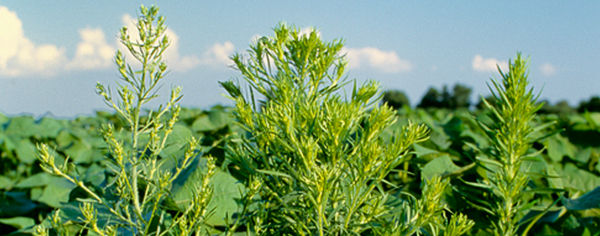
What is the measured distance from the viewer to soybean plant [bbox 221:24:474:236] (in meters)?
0.98

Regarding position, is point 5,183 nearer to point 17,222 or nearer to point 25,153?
point 25,153

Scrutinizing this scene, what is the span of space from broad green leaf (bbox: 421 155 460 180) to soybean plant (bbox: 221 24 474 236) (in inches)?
38.4

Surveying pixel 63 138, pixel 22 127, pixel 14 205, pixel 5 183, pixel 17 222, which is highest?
pixel 22 127

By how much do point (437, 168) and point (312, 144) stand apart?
134cm

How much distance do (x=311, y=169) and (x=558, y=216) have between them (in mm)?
1451

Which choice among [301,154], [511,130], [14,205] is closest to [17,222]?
[14,205]

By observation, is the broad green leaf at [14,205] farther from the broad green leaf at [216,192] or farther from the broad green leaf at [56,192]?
the broad green leaf at [216,192]

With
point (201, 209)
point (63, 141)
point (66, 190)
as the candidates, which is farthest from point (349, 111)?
point (63, 141)

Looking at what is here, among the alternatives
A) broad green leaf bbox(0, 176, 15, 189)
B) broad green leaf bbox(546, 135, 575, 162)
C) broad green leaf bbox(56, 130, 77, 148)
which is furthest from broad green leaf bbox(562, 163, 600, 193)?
broad green leaf bbox(0, 176, 15, 189)

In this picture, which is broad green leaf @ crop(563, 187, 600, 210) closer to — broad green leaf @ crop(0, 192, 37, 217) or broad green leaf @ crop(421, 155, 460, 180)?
broad green leaf @ crop(421, 155, 460, 180)

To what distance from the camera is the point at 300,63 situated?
119cm

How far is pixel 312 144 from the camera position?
96cm

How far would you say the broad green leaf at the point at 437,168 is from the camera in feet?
6.93

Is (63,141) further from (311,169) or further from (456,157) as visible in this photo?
(311,169)
